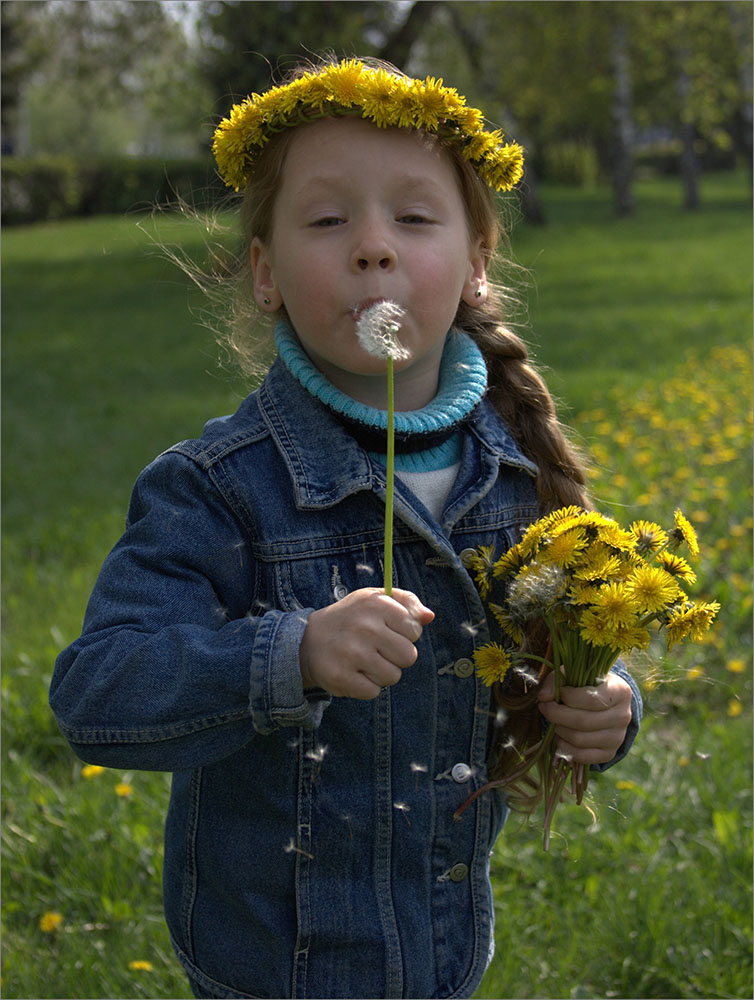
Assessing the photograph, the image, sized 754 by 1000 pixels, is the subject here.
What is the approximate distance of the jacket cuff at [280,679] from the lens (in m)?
1.41

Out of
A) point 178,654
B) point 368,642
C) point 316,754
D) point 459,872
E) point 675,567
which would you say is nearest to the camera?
point 368,642

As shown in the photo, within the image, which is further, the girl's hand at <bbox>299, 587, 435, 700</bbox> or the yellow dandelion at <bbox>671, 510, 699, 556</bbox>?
the yellow dandelion at <bbox>671, 510, 699, 556</bbox>

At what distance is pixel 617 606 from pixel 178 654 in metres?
0.59

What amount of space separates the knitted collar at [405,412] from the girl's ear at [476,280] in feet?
0.41

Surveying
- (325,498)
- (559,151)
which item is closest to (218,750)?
(325,498)

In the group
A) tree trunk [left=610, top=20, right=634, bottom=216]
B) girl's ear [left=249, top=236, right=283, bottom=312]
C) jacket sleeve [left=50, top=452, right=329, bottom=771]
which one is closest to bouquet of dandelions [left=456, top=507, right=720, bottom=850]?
jacket sleeve [left=50, top=452, right=329, bottom=771]

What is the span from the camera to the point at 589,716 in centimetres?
162

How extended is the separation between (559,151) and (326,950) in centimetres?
3737

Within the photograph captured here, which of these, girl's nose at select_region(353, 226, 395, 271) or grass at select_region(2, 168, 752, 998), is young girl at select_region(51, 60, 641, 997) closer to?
girl's nose at select_region(353, 226, 395, 271)

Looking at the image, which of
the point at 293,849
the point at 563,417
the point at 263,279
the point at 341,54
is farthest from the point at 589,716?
the point at 341,54

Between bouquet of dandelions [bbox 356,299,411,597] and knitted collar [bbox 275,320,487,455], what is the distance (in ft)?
0.49

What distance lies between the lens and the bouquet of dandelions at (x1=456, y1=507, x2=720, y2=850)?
1479mm

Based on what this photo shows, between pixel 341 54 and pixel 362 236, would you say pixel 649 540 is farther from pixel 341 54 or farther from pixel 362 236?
pixel 341 54

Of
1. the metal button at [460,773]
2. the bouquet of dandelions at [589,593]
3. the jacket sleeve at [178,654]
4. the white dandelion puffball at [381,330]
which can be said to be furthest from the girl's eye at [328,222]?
the metal button at [460,773]
